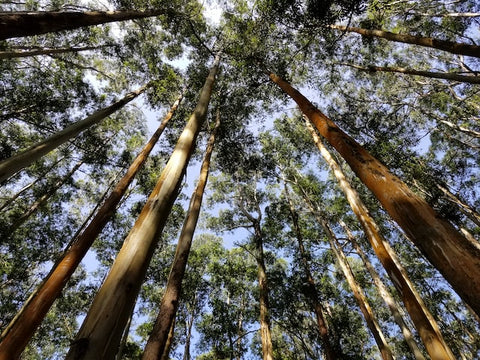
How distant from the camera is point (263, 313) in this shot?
7.95 meters

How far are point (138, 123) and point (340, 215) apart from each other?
13.1m

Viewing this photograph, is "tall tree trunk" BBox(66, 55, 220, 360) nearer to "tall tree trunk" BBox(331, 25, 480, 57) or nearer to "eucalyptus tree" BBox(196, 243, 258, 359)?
"tall tree trunk" BBox(331, 25, 480, 57)

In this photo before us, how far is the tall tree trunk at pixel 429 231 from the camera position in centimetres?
152

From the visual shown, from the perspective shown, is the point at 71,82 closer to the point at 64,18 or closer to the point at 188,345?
the point at 64,18

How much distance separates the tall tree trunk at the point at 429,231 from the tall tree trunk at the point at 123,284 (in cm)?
177

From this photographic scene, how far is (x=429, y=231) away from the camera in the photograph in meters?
1.75

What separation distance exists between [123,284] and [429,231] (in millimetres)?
1920

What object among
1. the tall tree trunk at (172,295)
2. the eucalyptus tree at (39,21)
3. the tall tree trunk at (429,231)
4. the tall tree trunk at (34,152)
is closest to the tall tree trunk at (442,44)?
the tall tree trunk at (429,231)

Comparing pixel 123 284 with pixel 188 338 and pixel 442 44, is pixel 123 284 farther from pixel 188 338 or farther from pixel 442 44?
pixel 188 338

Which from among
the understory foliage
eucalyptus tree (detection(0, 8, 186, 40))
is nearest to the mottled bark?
the understory foliage

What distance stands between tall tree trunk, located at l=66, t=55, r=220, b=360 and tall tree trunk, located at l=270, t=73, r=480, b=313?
177cm

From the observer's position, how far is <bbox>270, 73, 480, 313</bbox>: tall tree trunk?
1520mm

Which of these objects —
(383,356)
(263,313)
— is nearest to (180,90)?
(263,313)

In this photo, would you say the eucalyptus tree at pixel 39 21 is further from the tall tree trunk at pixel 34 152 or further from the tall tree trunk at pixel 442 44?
the tall tree trunk at pixel 442 44
